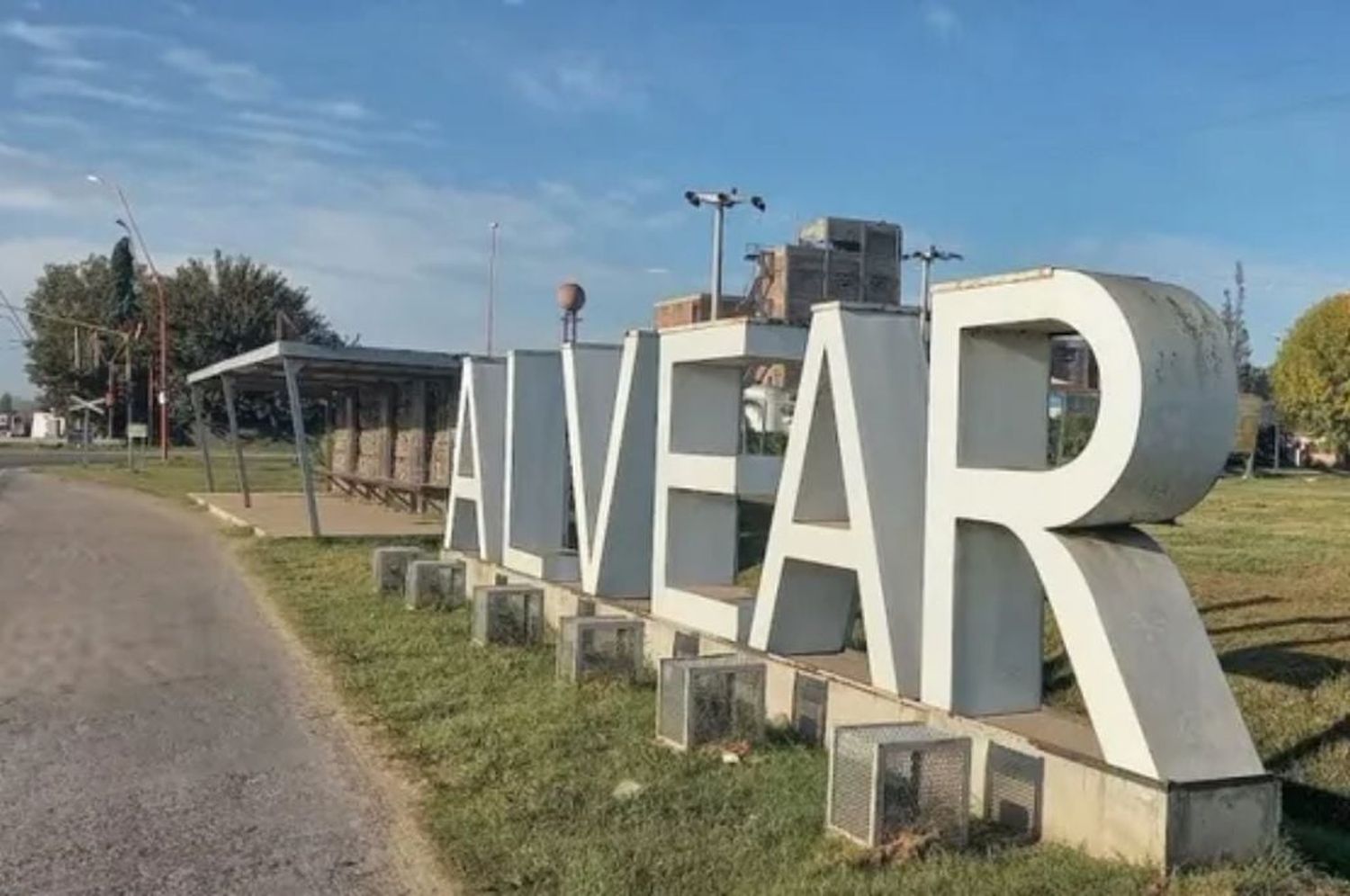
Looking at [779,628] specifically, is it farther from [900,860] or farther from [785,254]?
[785,254]

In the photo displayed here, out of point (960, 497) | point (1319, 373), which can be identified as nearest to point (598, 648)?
point (960, 497)

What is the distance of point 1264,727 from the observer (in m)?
8.34

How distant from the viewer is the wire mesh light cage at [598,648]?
894cm

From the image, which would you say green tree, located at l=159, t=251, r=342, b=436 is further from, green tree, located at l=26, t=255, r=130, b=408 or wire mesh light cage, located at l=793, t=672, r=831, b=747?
wire mesh light cage, located at l=793, t=672, r=831, b=747

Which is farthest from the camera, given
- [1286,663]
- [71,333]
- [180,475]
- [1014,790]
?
[71,333]

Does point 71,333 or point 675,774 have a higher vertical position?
point 71,333

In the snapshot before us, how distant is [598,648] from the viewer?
9.00 metres

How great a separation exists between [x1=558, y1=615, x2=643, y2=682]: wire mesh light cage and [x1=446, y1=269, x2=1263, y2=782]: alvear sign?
17.6 inches

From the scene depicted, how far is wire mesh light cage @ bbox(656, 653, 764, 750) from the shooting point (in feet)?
23.4

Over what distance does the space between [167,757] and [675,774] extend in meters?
2.76

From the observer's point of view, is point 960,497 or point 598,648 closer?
point 960,497

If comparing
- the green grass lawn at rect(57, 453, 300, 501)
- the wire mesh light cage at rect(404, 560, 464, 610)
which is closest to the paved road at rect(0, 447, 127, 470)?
the green grass lawn at rect(57, 453, 300, 501)

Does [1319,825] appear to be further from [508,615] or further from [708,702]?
[508,615]

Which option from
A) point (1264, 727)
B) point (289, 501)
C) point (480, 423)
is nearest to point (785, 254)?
point (289, 501)
